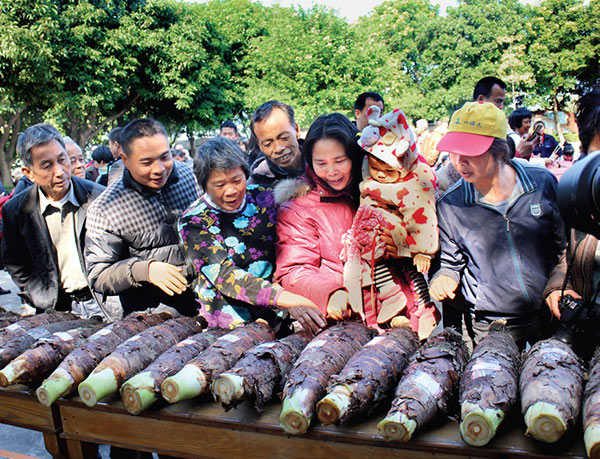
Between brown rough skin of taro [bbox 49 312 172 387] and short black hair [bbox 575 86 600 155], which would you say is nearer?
short black hair [bbox 575 86 600 155]

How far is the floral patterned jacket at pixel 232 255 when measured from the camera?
2127 mm

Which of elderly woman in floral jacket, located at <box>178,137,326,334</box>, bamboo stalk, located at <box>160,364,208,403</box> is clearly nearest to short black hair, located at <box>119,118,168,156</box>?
elderly woman in floral jacket, located at <box>178,137,326,334</box>

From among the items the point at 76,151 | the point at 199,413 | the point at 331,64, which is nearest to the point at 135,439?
the point at 199,413

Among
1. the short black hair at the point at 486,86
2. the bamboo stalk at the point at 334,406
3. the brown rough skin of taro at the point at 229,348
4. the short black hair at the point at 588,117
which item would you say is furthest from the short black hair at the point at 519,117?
the bamboo stalk at the point at 334,406

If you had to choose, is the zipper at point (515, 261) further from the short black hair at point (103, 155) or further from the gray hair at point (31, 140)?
the short black hair at point (103, 155)

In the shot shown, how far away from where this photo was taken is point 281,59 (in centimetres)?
1955

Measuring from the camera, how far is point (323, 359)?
5.50 ft

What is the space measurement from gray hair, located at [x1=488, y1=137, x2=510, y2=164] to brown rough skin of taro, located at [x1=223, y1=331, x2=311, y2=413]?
1145 millimetres

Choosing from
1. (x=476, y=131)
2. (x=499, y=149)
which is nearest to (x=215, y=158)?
(x=476, y=131)

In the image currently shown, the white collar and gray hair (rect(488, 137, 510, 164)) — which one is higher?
gray hair (rect(488, 137, 510, 164))

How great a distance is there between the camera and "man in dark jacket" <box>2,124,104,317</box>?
9.48 ft

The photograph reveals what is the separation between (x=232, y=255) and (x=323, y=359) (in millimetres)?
749

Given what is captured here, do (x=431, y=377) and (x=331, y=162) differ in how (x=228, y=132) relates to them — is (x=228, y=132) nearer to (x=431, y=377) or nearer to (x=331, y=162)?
(x=331, y=162)

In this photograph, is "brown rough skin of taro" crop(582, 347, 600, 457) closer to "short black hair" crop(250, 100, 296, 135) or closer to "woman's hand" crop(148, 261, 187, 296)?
"woman's hand" crop(148, 261, 187, 296)
